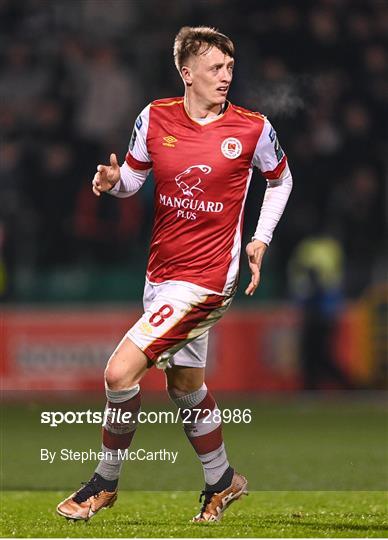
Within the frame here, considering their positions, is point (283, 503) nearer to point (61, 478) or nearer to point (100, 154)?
point (61, 478)

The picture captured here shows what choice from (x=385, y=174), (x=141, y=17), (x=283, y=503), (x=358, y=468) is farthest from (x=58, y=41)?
(x=283, y=503)

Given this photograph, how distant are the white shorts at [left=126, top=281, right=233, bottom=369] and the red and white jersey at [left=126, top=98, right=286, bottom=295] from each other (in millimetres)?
50

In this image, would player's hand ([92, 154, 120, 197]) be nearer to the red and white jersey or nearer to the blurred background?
the red and white jersey

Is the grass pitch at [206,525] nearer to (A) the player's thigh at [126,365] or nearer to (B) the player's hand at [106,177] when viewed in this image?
(A) the player's thigh at [126,365]

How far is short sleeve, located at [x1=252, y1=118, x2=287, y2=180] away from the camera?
259 inches

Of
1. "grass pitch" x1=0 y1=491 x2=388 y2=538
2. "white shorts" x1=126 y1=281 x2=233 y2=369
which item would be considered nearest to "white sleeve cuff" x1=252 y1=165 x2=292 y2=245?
"white shorts" x1=126 y1=281 x2=233 y2=369

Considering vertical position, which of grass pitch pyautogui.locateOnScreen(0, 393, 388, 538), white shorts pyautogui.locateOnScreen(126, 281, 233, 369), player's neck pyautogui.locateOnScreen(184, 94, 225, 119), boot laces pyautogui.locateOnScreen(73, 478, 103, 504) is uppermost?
player's neck pyautogui.locateOnScreen(184, 94, 225, 119)

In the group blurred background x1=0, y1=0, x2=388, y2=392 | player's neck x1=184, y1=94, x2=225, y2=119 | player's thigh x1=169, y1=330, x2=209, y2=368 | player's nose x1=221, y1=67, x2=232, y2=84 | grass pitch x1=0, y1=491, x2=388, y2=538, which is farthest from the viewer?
blurred background x1=0, y1=0, x2=388, y2=392

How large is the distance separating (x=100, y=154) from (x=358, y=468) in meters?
6.37

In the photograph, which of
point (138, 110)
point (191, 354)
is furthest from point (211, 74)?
point (138, 110)

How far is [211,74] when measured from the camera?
6457 mm

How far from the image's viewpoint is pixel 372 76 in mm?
15477

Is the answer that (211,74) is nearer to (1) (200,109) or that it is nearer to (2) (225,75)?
(2) (225,75)

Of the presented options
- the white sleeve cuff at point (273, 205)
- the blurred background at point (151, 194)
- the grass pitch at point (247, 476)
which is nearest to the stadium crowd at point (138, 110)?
the blurred background at point (151, 194)
